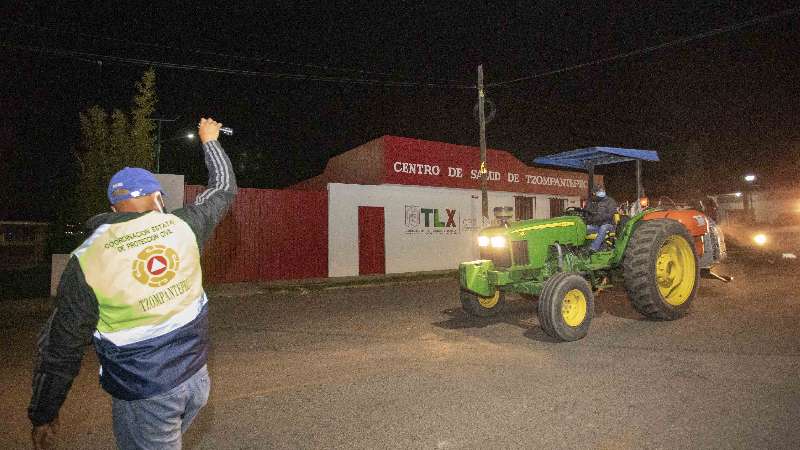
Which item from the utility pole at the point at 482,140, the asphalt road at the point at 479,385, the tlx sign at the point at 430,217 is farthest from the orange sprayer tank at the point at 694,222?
the tlx sign at the point at 430,217

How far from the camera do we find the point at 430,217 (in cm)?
1808

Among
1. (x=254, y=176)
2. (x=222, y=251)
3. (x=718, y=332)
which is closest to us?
(x=718, y=332)

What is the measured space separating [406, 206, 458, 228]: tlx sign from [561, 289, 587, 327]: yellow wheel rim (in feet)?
37.1

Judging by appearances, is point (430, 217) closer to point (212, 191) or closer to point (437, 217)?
point (437, 217)

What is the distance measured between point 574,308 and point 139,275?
5704mm

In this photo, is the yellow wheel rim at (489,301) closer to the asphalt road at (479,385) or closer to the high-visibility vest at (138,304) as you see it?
the asphalt road at (479,385)

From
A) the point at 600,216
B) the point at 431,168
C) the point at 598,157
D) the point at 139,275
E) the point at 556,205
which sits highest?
the point at 431,168

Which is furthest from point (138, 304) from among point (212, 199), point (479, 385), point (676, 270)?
point (676, 270)

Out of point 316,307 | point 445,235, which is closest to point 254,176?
point 445,235

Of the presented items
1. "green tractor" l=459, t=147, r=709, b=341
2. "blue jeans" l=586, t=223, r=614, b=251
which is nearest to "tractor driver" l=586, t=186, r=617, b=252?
"blue jeans" l=586, t=223, r=614, b=251

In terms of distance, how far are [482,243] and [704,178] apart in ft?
113

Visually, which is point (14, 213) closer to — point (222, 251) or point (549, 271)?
point (222, 251)

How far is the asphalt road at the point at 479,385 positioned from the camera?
3.40 meters

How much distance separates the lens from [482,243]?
734 centimetres
